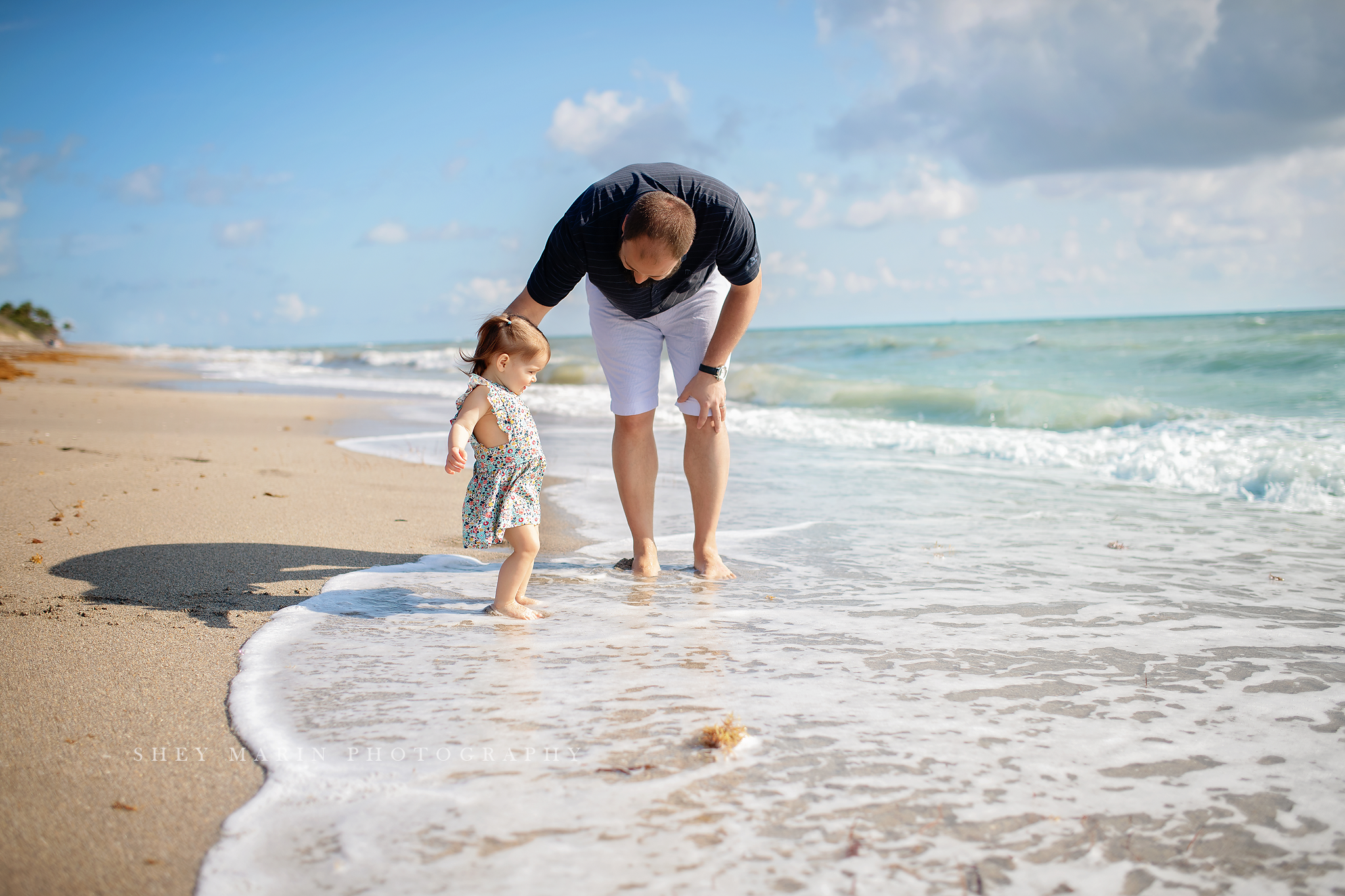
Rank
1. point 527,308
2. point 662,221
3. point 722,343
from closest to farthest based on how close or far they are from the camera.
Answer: point 662,221
point 527,308
point 722,343

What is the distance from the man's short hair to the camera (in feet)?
8.51

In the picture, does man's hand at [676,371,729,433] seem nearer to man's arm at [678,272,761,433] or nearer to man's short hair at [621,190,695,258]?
man's arm at [678,272,761,433]

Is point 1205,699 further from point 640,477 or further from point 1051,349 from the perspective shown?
point 1051,349

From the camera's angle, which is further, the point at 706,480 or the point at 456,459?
the point at 706,480

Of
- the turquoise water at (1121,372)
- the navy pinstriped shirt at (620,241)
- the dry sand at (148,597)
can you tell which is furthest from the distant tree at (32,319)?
the navy pinstriped shirt at (620,241)

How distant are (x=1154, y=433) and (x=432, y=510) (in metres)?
6.74

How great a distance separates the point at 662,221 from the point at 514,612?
1389 millimetres

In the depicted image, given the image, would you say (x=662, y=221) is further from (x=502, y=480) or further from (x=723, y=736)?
(x=723, y=736)

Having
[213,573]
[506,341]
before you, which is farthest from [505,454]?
[213,573]

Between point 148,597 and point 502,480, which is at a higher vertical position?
point 502,480

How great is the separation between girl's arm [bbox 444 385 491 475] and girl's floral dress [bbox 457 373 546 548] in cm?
2

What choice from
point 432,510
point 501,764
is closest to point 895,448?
point 432,510

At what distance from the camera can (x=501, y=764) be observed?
178 centimetres

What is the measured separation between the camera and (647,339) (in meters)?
3.42
